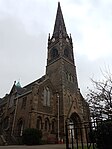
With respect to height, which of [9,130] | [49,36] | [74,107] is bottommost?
[9,130]

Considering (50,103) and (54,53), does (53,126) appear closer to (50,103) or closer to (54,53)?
(50,103)

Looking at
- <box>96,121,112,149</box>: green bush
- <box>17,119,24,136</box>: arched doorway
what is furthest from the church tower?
<box>96,121,112,149</box>: green bush

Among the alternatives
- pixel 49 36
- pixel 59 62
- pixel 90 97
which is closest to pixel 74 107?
pixel 59 62

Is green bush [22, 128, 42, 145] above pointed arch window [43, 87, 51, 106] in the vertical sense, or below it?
below

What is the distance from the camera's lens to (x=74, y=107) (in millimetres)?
33875

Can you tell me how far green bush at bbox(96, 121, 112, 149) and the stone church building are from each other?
666 inches

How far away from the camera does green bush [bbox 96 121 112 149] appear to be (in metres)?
8.42

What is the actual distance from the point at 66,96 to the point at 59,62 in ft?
28.2

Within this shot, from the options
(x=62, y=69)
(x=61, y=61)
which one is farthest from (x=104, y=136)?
(x=61, y=61)

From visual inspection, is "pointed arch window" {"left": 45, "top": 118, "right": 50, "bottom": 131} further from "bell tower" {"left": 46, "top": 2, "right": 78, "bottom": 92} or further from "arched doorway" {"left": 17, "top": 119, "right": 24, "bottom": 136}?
"bell tower" {"left": 46, "top": 2, "right": 78, "bottom": 92}

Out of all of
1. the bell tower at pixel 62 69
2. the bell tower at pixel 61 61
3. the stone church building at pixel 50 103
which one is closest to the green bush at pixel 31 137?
the stone church building at pixel 50 103

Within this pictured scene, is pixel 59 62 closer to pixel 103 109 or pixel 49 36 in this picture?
pixel 49 36

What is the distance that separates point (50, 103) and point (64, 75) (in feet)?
23.9

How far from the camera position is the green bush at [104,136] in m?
8.42
